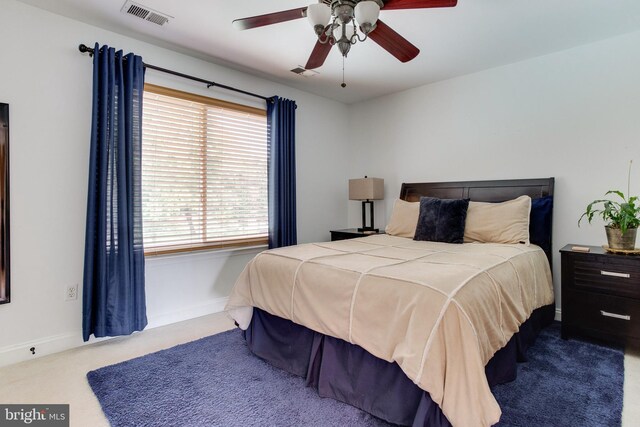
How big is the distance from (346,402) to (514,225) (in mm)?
2131

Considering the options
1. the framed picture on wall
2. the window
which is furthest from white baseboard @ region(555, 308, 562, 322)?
the framed picture on wall

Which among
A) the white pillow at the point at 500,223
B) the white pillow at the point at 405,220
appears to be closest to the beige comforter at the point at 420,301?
the white pillow at the point at 500,223

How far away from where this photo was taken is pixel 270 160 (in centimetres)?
388

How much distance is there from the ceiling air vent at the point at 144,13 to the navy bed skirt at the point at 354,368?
93.3 inches

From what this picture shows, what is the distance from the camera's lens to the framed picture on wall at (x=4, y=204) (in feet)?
7.59

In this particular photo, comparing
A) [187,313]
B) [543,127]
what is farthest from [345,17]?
[187,313]

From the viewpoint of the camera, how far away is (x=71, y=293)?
103 inches

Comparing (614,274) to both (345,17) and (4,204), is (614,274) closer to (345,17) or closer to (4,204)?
(345,17)

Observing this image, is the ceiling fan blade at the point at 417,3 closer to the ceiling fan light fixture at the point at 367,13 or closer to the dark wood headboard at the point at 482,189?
the ceiling fan light fixture at the point at 367,13

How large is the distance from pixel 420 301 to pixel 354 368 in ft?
1.96

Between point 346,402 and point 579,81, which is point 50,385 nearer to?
point 346,402

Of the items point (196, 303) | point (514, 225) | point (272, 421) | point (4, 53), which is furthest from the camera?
point (196, 303)

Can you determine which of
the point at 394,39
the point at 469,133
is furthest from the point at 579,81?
the point at 394,39

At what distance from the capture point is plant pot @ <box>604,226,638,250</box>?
8.23 ft
